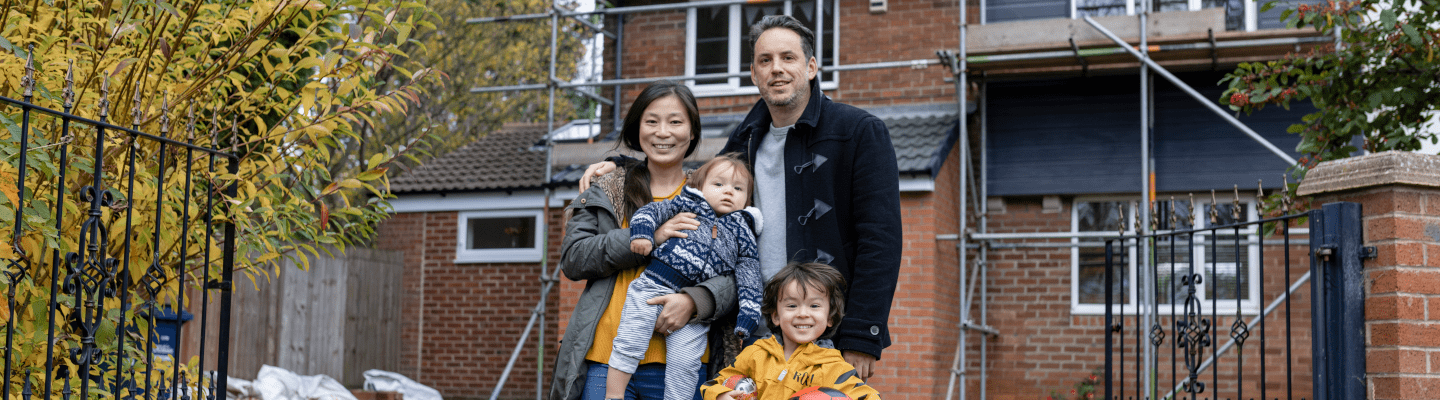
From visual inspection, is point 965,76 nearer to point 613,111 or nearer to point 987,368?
point 987,368

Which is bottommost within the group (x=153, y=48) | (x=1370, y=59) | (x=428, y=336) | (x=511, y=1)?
(x=428, y=336)

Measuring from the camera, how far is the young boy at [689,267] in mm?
2613

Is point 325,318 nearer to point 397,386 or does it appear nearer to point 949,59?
point 397,386

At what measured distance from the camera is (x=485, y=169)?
1282 centimetres

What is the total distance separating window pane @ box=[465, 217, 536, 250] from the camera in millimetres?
12281

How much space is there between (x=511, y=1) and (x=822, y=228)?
13119 millimetres

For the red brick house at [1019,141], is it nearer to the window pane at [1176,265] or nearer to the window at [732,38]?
the window at [732,38]

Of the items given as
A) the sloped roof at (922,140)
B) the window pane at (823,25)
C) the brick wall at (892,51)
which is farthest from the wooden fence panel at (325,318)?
the sloped roof at (922,140)

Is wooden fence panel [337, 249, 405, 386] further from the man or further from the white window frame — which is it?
the man

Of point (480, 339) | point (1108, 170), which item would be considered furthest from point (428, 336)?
point (1108, 170)

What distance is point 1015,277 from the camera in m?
9.85

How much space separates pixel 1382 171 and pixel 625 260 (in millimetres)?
2637

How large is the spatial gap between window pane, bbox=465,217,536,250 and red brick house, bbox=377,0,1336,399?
1.09 m

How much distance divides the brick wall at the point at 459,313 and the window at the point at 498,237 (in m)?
0.09
